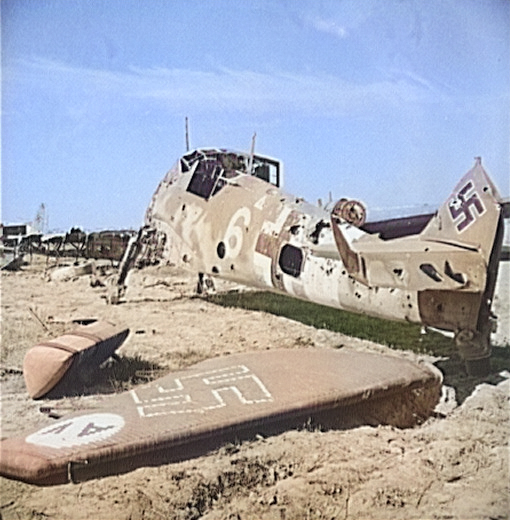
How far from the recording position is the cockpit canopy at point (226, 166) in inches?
63.5

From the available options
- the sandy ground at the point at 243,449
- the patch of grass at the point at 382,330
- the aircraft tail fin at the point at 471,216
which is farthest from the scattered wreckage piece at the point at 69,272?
the aircraft tail fin at the point at 471,216

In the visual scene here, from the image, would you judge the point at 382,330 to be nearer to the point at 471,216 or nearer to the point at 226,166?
the point at 471,216

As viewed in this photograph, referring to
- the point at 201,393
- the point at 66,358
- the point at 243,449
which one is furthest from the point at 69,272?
the point at 243,449

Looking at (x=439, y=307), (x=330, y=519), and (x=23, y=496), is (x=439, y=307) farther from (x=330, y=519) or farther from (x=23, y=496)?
(x=23, y=496)

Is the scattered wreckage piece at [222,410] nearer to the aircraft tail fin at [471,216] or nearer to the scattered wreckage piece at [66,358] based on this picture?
the scattered wreckage piece at [66,358]

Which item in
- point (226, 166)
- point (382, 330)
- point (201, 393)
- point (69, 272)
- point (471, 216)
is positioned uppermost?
point (226, 166)

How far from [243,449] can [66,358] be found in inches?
18.5

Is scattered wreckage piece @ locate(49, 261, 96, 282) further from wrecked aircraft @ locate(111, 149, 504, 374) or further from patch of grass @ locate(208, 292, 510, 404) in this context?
patch of grass @ locate(208, 292, 510, 404)

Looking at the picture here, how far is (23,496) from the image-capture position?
4.53 ft

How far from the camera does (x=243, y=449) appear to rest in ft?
4.82

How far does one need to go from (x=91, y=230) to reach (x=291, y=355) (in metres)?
0.60

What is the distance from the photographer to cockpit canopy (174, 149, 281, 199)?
5.29 ft

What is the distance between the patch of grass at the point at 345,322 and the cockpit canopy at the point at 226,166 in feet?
1.04

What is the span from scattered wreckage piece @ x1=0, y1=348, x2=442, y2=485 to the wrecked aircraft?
155 mm
